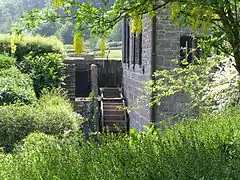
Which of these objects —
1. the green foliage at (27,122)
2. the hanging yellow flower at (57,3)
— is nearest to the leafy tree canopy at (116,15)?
the hanging yellow flower at (57,3)

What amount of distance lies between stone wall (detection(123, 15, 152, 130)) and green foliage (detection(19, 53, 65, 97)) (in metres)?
2.25

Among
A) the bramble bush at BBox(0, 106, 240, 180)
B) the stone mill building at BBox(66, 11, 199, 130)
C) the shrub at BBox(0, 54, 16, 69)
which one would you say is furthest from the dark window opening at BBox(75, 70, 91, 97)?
the bramble bush at BBox(0, 106, 240, 180)

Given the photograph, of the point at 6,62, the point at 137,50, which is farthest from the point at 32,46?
the point at 137,50

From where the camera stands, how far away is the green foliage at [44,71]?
14578mm

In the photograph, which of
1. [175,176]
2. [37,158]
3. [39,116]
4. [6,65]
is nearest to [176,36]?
[39,116]

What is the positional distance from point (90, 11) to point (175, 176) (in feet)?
8.35

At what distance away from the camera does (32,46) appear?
1862 cm

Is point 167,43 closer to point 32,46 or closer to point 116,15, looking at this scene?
point 116,15

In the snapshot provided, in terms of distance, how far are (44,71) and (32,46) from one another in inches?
154

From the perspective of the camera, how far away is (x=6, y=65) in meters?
14.9

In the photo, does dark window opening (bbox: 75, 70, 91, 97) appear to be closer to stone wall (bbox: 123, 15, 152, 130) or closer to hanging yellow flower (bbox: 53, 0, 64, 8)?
stone wall (bbox: 123, 15, 152, 130)

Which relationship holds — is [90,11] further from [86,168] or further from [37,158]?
[86,168]

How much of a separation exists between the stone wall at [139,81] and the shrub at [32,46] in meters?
2.75

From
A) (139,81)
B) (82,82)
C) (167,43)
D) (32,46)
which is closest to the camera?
(167,43)
